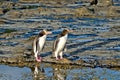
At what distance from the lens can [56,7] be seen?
47.2 meters

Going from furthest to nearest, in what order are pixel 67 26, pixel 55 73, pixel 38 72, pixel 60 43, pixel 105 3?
pixel 105 3 → pixel 67 26 → pixel 60 43 → pixel 38 72 → pixel 55 73

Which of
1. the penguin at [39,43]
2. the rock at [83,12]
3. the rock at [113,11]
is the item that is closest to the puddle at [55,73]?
the penguin at [39,43]

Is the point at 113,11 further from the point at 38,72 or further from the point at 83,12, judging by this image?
the point at 38,72

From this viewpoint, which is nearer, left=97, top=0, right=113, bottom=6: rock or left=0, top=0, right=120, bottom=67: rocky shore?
left=0, top=0, right=120, bottom=67: rocky shore

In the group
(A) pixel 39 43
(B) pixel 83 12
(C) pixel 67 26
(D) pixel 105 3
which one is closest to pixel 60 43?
(A) pixel 39 43

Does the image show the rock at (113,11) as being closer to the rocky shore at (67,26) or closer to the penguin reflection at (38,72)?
the rocky shore at (67,26)

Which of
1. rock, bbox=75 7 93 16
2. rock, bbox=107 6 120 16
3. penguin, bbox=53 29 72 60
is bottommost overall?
rock, bbox=107 6 120 16

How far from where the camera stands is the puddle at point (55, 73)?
59.1ft

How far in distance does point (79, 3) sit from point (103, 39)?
78.5 ft

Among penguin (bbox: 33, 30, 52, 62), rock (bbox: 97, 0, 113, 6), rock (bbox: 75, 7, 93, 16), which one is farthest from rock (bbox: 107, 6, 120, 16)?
penguin (bbox: 33, 30, 52, 62)

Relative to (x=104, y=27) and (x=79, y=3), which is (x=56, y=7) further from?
(x=104, y=27)

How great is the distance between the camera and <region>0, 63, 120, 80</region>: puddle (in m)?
18.0

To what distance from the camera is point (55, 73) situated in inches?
744

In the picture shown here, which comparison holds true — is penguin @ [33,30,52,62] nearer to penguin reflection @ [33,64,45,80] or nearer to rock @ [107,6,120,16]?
penguin reflection @ [33,64,45,80]
